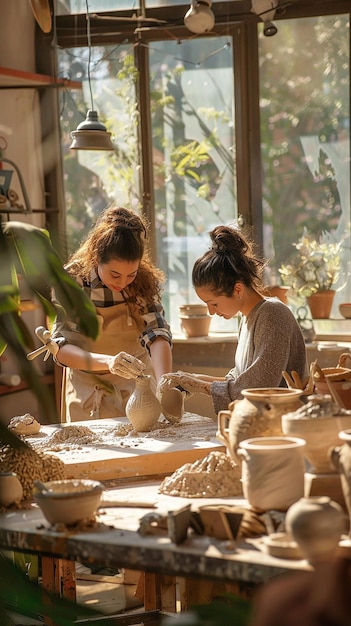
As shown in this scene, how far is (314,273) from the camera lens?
224 inches

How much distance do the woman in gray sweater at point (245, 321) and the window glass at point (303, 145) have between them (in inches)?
91.3

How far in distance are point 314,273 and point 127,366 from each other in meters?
2.49

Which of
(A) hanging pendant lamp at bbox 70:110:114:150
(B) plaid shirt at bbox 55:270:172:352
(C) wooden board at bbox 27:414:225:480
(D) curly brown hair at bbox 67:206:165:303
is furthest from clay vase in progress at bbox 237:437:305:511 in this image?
(A) hanging pendant lamp at bbox 70:110:114:150

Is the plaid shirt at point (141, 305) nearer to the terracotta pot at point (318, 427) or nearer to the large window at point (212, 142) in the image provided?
the large window at point (212, 142)

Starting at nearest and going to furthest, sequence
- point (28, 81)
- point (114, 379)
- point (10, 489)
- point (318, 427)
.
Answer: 1. point (318, 427)
2. point (10, 489)
3. point (114, 379)
4. point (28, 81)

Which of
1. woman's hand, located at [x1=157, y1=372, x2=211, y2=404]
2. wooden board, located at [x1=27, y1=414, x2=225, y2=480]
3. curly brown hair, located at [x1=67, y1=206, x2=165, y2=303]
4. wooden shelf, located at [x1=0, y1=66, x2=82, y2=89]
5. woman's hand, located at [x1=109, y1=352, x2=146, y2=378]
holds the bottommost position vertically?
wooden board, located at [x1=27, y1=414, x2=225, y2=480]

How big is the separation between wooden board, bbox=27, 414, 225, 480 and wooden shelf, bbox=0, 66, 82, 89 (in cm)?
270

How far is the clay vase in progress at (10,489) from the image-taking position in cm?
236

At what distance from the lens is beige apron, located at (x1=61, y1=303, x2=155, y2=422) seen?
400cm

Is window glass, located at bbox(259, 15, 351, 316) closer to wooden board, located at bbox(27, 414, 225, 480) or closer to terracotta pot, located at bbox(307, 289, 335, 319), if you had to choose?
terracotta pot, located at bbox(307, 289, 335, 319)

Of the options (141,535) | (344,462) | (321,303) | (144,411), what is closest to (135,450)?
(144,411)

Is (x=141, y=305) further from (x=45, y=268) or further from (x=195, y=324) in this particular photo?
(x=45, y=268)

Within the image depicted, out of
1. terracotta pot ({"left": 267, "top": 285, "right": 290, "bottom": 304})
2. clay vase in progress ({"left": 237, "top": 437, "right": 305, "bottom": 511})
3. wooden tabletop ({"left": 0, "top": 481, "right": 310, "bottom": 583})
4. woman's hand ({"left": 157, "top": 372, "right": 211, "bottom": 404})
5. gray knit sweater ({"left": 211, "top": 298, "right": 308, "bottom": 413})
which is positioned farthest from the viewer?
terracotta pot ({"left": 267, "top": 285, "right": 290, "bottom": 304})

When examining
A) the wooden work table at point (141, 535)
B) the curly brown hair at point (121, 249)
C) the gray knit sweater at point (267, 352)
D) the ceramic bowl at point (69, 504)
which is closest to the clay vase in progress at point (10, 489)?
the wooden work table at point (141, 535)
